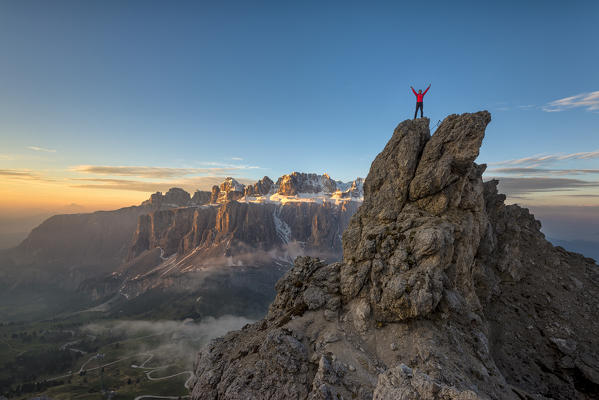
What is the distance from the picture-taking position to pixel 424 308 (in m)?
37.0

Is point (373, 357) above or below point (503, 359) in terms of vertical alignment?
above

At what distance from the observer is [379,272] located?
4328 cm

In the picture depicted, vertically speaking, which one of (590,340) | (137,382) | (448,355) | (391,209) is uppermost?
(391,209)

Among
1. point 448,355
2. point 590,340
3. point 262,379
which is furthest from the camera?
point 590,340

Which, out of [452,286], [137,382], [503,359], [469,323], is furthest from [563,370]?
[137,382]

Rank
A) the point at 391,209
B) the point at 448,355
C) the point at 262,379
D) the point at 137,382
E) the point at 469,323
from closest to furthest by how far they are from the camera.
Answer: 1. the point at 448,355
2. the point at 262,379
3. the point at 469,323
4. the point at 391,209
5. the point at 137,382

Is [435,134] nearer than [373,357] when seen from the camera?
No

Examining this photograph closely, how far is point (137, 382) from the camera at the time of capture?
603ft

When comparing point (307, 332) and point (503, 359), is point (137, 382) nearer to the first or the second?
point (307, 332)

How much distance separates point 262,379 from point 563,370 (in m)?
48.8

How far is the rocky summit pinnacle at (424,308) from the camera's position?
35125 millimetres

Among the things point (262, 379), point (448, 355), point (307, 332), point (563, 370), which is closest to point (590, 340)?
point (563, 370)

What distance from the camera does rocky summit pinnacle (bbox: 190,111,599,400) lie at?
3512 cm

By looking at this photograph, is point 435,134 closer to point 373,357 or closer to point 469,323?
point 469,323
